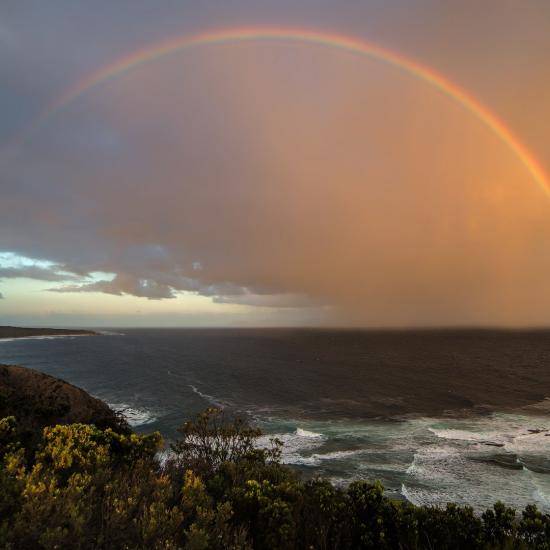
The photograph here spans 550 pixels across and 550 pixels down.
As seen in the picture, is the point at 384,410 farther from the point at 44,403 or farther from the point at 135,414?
the point at 44,403

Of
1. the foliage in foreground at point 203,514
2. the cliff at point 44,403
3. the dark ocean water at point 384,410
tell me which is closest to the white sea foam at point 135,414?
the dark ocean water at point 384,410

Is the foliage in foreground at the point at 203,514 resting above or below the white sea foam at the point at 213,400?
above

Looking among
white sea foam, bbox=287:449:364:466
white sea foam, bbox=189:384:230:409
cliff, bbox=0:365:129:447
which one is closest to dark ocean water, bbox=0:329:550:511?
white sea foam, bbox=287:449:364:466

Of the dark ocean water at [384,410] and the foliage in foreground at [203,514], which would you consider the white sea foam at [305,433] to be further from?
the foliage in foreground at [203,514]

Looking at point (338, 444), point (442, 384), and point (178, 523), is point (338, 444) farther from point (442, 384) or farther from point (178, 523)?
point (442, 384)

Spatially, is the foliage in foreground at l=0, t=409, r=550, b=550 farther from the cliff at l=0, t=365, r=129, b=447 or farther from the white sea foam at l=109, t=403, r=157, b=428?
the white sea foam at l=109, t=403, r=157, b=428

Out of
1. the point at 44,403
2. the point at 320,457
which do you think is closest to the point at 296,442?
the point at 320,457
